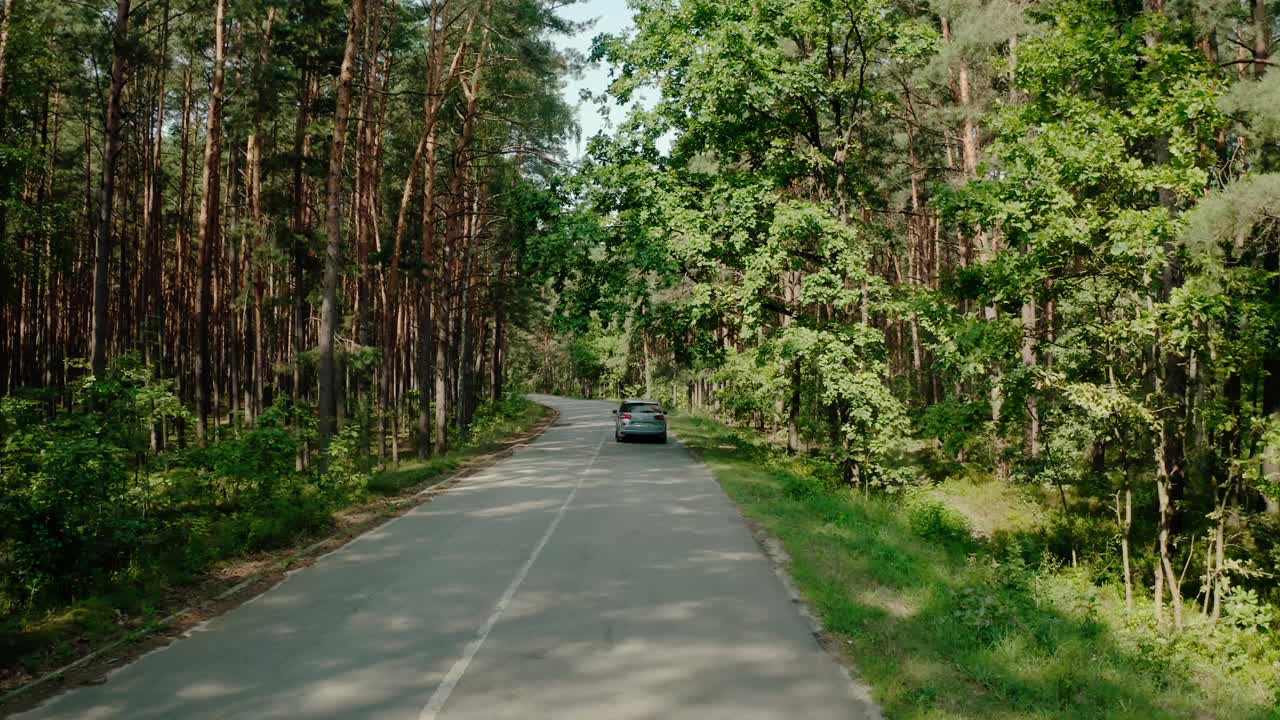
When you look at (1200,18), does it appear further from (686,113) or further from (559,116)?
(559,116)

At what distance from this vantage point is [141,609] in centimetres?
786

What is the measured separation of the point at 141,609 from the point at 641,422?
2223 cm

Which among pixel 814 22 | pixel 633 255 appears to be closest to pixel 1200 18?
pixel 814 22

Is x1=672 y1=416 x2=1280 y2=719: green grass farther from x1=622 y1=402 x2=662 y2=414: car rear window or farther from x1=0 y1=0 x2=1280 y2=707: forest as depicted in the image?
x1=622 y1=402 x2=662 y2=414: car rear window

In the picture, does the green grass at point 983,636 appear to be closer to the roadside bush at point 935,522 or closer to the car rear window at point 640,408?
the roadside bush at point 935,522

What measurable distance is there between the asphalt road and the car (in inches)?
676

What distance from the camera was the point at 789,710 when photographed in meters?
5.33

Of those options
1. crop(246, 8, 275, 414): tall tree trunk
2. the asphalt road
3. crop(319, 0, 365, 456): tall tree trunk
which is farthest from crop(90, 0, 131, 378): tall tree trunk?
the asphalt road

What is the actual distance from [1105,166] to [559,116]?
729 inches

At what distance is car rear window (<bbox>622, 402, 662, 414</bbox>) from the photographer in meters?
29.8

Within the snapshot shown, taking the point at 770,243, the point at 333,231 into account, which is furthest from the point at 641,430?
the point at 333,231

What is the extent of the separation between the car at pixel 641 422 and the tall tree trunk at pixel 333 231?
14.1 meters

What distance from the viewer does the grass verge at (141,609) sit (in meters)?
6.40

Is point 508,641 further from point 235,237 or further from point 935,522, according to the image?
point 235,237
